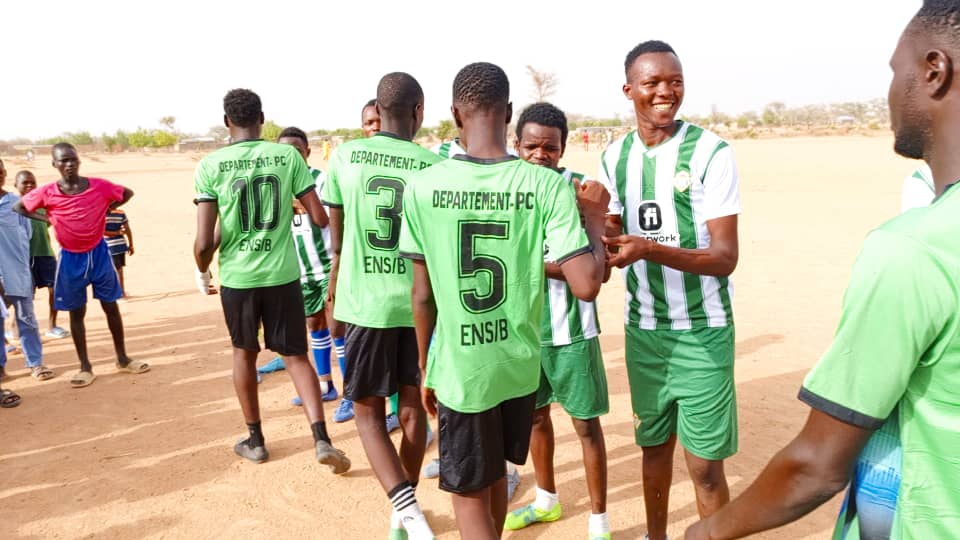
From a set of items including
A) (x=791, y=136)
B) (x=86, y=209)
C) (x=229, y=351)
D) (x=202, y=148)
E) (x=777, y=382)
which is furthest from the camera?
(x=202, y=148)

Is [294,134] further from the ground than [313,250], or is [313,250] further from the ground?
[294,134]

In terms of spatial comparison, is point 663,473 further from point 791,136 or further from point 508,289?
point 791,136

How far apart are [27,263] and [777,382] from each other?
7766 millimetres

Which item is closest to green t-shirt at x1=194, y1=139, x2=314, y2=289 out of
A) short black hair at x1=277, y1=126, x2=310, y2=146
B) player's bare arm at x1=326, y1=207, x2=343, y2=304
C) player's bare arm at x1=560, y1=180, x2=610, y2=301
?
player's bare arm at x1=326, y1=207, x2=343, y2=304

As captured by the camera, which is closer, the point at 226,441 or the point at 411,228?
the point at 411,228

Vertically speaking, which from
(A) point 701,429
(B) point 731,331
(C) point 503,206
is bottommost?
(A) point 701,429

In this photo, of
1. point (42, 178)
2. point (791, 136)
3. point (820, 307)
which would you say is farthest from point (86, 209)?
point (791, 136)

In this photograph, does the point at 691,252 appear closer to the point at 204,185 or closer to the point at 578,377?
the point at 578,377

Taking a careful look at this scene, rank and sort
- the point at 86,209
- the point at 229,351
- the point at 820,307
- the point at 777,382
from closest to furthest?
1. the point at 777,382
2. the point at 86,209
3. the point at 229,351
4. the point at 820,307

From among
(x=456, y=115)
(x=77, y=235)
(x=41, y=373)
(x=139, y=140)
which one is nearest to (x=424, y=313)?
(x=456, y=115)

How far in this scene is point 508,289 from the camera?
2764mm

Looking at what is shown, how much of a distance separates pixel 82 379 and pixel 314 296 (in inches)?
106

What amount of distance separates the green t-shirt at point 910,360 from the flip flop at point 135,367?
729cm

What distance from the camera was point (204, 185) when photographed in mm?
4539
